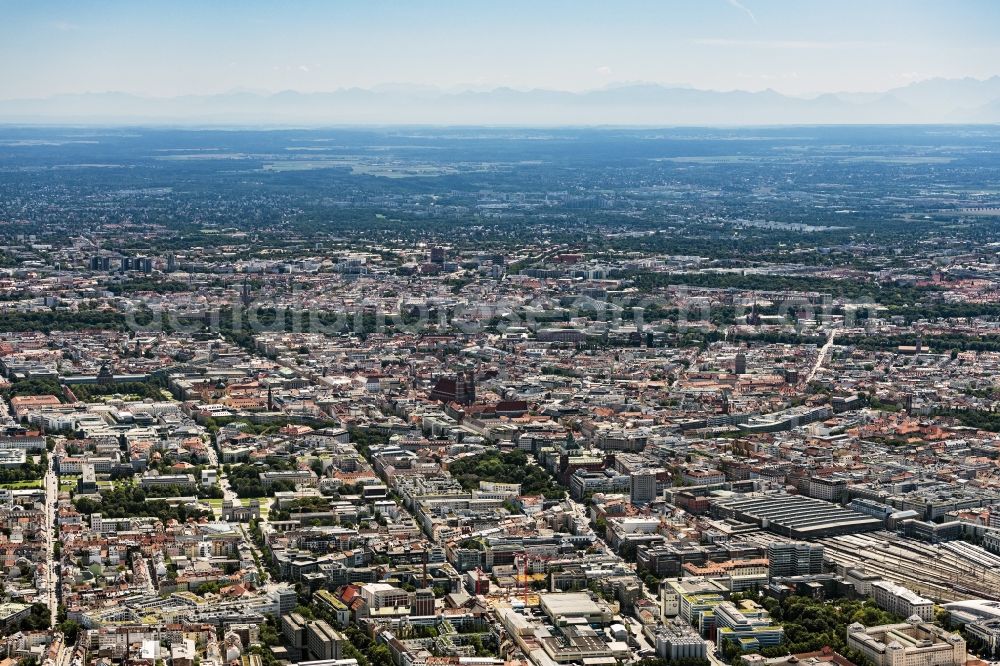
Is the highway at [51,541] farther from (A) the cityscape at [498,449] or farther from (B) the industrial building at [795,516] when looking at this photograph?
(B) the industrial building at [795,516]

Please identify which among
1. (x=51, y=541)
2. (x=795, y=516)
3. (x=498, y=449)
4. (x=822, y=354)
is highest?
(x=51, y=541)

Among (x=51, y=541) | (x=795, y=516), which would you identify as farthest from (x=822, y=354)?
(x=51, y=541)

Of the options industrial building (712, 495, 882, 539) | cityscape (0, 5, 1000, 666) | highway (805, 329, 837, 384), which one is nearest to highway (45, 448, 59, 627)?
cityscape (0, 5, 1000, 666)

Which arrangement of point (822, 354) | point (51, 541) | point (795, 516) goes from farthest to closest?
point (822, 354) < point (795, 516) < point (51, 541)

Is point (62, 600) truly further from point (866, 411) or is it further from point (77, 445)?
point (866, 411)

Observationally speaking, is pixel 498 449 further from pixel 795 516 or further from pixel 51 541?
pixel 51 541

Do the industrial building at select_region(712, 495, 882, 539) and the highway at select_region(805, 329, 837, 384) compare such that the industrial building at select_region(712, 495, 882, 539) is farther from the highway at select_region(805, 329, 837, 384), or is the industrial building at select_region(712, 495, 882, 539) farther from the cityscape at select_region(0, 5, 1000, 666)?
the highway at select_region(805, 329, 837, 384)

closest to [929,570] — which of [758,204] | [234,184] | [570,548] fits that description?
[570,548]

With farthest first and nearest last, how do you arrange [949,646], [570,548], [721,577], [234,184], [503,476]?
[234,184] → [503,476] → [570,548] → [721,577] → [949,646]
